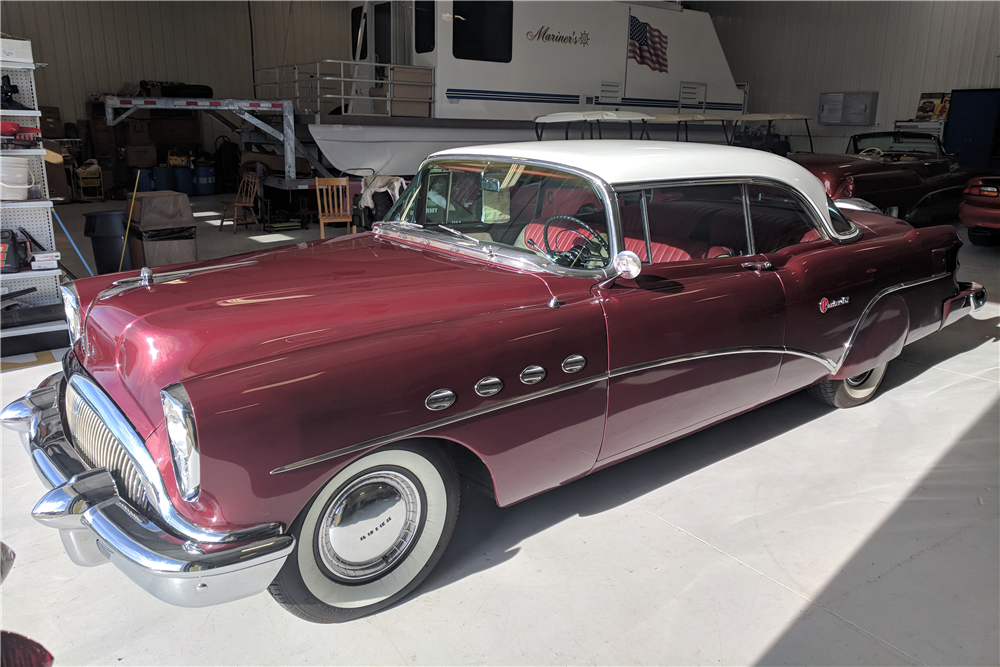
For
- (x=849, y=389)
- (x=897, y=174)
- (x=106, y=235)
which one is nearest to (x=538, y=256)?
(x=849, y=389)

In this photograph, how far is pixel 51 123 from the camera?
14.8m

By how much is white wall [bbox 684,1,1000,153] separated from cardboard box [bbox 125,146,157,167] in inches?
599

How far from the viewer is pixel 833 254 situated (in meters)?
3.38

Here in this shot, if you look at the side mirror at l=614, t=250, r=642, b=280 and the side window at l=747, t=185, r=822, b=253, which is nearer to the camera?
the side mirror at l=614, t=250, r=642, b=280

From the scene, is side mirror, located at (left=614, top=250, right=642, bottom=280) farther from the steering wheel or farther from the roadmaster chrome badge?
the roadmaster chrome badge

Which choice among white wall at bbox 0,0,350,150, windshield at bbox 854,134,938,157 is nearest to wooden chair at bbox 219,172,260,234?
white wall at bbox 0,0,350,150

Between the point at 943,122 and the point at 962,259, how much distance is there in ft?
26.5

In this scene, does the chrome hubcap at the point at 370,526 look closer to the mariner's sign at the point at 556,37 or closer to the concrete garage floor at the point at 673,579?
the concrete garage floor at the point at 673,579

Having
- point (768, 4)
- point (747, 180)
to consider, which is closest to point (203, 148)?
point (768, 4)

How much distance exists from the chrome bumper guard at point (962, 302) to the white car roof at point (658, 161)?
1.25 metres

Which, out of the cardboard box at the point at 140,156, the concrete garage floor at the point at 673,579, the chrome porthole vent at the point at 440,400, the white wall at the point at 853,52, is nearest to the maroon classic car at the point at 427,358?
the chrome porthole vent at the point at 440,400

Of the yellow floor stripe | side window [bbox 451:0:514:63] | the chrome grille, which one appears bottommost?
the yellow floor stripe

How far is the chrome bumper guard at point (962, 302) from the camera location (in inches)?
162

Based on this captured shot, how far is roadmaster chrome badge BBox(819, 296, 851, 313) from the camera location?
3.26 meters
